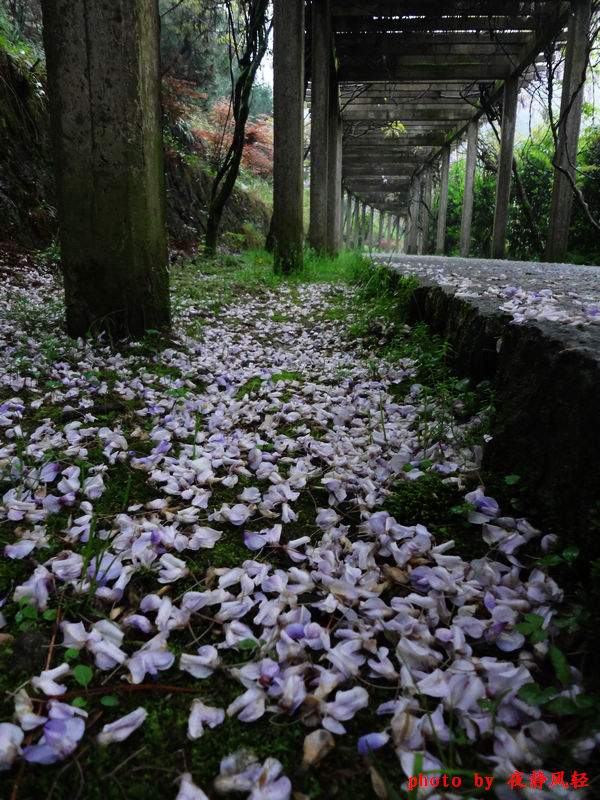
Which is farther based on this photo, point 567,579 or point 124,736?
point 567,579

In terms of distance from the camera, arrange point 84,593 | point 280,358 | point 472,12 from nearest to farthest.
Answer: point 84,593 → point 280,358 → point 472,12

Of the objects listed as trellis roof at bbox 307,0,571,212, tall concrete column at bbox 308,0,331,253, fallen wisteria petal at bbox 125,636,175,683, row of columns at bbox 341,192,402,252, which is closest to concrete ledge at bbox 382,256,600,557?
fallen wisteria petal at bbox 125,636,175,683

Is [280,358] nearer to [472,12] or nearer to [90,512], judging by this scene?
[90,512]

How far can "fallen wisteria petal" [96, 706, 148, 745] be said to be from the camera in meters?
0.88

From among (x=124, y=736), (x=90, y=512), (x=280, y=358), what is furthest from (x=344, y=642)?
(x=280, y=358)

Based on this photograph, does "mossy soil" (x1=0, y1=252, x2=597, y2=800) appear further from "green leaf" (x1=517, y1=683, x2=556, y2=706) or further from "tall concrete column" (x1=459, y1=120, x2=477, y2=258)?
"tall concrete column" (x1=459, y1=120, x2=477, y2=258)

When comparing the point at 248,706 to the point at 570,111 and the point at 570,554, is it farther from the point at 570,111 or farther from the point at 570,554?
the point at 570,111

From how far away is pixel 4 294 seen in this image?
427cm

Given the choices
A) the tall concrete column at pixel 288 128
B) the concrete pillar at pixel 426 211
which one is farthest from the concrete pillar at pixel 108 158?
the concrete pillar at pixel 426 211

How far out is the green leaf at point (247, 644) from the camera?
108 cm

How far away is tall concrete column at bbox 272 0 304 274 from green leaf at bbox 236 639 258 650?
6.15m

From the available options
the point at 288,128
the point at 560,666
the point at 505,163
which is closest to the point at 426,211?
the point at 505,163

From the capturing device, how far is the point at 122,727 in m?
0.90

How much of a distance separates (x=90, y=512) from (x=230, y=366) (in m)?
1.69
